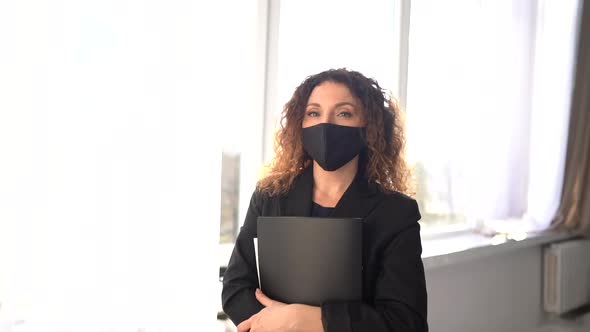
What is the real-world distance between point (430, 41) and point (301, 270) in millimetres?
1981

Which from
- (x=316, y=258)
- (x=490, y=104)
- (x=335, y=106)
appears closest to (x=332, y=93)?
(x=335, y=106)

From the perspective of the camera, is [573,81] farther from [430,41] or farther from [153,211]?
[153,211]

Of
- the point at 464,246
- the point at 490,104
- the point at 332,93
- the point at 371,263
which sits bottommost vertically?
the point at 464,246

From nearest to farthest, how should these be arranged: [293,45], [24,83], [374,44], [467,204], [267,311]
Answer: [267,311], [24,83], [293,45], [374,44], [467,204]

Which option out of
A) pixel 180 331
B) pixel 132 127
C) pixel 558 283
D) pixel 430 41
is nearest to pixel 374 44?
pixel 430 41

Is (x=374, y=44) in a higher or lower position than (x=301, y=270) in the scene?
higher

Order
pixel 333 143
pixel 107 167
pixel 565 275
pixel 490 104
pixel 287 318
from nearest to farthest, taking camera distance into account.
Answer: pixel 287 318 → pixel 333 143 → pixel 107 167 → pixel 490 104 → pixel 565 275

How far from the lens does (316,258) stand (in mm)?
913

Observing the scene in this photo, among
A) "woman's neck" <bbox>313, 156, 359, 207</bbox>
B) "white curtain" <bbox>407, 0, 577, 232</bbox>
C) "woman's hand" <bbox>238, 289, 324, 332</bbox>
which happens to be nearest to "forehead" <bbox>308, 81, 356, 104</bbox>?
"woman's neck" <bbox>313, 156, 359, 207</bbox>

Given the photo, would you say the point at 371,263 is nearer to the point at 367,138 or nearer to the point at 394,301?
the point at 394,301

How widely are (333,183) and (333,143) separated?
0.10 metres

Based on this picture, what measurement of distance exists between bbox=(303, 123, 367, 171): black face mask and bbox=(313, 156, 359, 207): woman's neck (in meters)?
0.03

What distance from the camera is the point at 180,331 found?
1.24 m

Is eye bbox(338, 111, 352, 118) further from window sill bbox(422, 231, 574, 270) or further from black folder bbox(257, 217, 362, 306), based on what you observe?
window sill bbox(422, 231, 574, 270)
